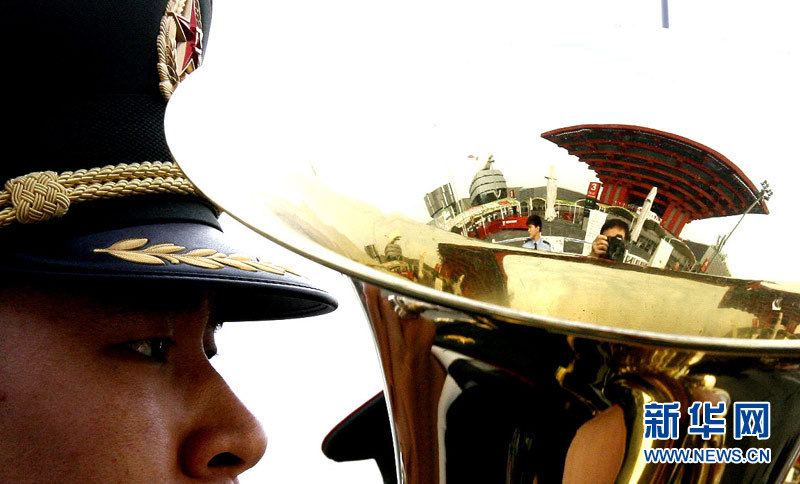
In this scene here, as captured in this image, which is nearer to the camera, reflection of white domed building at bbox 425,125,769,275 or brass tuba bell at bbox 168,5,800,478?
brass tuba bell at bbox 168,5,800,478

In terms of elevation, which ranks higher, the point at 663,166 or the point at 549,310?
the point at 663,166

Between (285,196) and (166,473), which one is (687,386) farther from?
(166,473)

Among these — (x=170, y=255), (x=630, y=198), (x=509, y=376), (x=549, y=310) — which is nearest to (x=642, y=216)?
(x=630, y=198)

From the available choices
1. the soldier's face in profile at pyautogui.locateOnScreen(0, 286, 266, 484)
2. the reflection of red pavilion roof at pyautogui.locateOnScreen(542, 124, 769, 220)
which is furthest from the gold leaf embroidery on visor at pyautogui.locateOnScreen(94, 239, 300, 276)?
the reflection of red pavilion roof at pyautogui.locateOnScreen(542, 124, 769, 220)

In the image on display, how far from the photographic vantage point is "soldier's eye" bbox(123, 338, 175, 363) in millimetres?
663

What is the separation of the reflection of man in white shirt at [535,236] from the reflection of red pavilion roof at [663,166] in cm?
7

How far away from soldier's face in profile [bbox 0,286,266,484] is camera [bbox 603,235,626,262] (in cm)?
36

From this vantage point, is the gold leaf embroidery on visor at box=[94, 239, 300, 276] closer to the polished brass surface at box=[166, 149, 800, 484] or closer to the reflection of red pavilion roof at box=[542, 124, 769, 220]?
the polished brass surface at box=[166, 149, 800, 484]

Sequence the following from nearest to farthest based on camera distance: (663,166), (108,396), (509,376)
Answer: (509,376)
(108,396)
(663,166)

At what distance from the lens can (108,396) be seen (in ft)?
2.09

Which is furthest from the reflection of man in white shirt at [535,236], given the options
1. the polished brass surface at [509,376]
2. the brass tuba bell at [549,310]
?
the polished brass surface at [509,376]

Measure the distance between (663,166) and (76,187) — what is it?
51 centimetres

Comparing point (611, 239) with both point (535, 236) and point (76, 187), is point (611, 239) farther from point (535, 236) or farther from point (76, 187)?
point (76, 187)

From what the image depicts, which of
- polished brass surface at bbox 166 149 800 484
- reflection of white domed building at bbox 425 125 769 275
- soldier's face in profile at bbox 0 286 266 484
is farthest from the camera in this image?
reflection of white domed building at bbox 425 125 769 275
